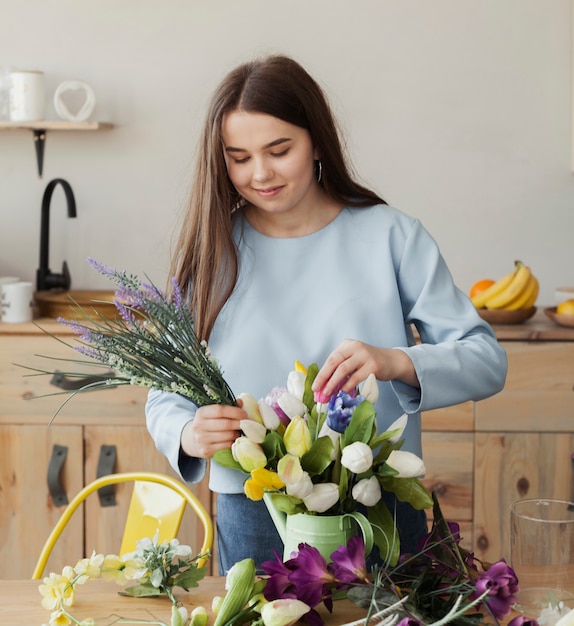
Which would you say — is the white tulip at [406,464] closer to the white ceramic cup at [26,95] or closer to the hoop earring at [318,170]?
the hoop earring at [318,170]

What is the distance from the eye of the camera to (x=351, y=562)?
98 cm

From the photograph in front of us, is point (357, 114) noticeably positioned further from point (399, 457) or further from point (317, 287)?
point (399, 457)

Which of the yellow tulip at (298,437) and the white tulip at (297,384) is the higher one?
the white tulip at (297,384)

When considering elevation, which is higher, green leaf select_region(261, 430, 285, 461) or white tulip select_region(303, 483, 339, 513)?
green leaf select_region(261, 430, 285, 461)

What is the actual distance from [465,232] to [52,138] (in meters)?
1.37

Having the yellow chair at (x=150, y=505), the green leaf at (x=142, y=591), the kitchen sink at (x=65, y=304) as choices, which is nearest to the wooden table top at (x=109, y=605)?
the green leaf at (x=142, y=591)

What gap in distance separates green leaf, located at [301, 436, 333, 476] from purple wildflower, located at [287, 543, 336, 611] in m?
0.09

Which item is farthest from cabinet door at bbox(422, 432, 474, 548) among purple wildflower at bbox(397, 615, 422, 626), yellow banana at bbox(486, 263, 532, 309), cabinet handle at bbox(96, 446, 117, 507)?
purple wildflower at bbox(397, 615, 422, 626)

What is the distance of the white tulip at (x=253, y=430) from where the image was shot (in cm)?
107

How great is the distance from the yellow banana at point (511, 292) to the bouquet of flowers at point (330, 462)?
1592 millimetres

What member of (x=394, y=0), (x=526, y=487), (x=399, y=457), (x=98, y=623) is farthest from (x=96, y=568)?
(x=394, y=0)

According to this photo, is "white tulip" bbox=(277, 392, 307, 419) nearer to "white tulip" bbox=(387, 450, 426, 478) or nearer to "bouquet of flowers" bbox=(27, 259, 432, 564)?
"bouquet of flowers" bbox=(27, 259, 432, 564)

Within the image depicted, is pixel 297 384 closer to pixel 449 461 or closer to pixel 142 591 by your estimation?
pixel 142 591

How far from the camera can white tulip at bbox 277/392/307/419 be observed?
3.57 feet
